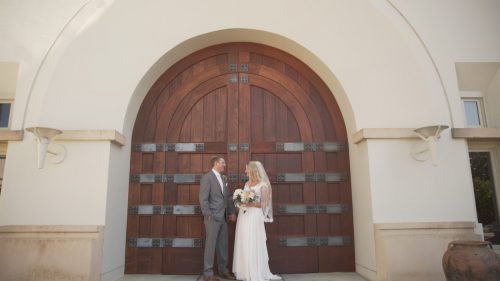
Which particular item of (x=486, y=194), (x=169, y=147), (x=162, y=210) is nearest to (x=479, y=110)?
(x=486, y=194)

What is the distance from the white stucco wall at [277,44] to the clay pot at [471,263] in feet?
2.85

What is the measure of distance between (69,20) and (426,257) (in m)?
6.70

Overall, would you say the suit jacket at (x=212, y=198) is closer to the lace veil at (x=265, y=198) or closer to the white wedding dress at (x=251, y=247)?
the white wedding dress at (x=251, y=247)

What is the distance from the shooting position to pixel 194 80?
6.62 meters

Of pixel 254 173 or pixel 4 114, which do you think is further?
pixel 4 114

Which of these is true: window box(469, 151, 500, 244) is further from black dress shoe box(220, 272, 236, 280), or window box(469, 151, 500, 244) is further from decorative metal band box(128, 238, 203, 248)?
decorative metal band box(128, 238, 203, 248)

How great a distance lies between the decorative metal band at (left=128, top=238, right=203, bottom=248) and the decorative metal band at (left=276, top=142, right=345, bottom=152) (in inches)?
82.0

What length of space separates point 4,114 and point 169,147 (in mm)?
2915

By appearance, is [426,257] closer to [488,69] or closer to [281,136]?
[281,136]

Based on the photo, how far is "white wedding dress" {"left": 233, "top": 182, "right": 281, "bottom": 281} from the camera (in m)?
5.39

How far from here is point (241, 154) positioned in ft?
20.7

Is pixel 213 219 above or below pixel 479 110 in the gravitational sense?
below

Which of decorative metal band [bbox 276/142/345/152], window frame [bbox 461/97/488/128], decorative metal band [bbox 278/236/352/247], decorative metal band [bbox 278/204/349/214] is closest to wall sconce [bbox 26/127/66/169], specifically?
decorative metal band [bbox 276/142/345/152]

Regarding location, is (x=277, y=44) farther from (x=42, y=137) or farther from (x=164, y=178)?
(x=42, y=137)
